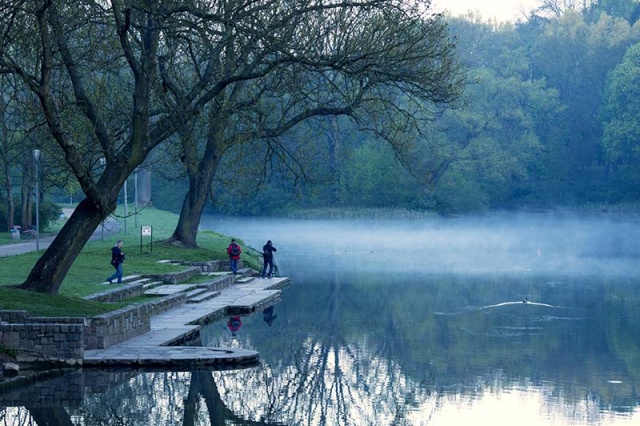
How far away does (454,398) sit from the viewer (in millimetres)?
19625

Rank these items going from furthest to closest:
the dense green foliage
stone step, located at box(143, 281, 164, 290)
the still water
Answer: the dense green foliage, stone step, located at box(143, 281, 164, 290), the still water

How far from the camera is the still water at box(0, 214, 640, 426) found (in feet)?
59.2

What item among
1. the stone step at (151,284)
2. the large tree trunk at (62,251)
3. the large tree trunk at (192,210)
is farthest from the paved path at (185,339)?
the large tree trunk at (192,210)

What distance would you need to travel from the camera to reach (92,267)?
36.7m

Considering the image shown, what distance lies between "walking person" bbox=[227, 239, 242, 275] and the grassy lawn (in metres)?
1.83

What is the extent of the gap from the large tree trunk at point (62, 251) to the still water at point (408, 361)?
140 inches

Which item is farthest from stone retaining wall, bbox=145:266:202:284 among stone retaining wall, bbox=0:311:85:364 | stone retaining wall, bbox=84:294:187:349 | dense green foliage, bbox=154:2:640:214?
dense green foliage, bbox=154:2:640:214

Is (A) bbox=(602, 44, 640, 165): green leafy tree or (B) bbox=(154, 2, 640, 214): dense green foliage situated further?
(A) bbox=(602, 44, 640, 165): green leafy tree

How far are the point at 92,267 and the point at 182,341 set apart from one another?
12.8 m

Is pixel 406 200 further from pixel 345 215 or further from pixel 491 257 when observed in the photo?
pixel 491 257

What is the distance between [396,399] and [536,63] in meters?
102

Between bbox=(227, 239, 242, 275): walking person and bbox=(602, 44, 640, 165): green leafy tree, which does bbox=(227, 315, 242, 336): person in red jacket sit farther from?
bbox=(602, 44, 640, 165): green leafy tree

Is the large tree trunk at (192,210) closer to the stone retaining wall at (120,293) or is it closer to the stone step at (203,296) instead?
the stone step at (203,296)

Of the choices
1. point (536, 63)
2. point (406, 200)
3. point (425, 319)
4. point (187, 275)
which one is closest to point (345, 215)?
point (406, 200)
